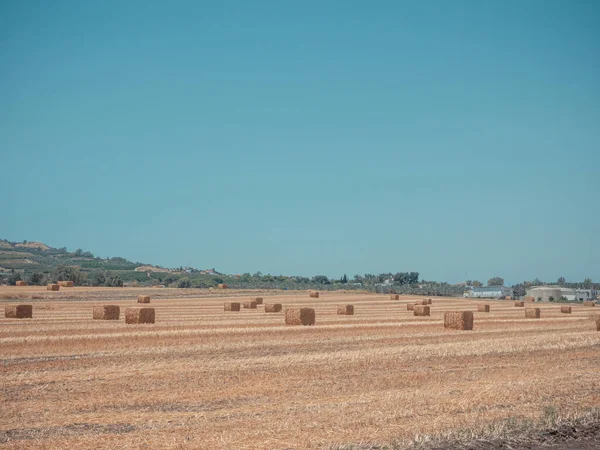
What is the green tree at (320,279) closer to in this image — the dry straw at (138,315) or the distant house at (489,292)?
the distant house at (489,292)

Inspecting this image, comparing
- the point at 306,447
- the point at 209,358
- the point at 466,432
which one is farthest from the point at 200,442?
the point at 209,358

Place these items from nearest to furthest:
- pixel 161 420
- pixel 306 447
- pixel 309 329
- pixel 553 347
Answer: pixel 306 447 < pixel 161 420 < pixel 553 347 < pixel 309 329

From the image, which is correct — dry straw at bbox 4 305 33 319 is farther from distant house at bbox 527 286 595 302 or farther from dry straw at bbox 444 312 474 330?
distant house at bbox 527 286 595 302

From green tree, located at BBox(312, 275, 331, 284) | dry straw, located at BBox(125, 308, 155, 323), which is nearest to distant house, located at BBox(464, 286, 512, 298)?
green tree, located at BBox(312, 275, 331, 284)

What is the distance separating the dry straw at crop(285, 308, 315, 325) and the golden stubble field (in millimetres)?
4827

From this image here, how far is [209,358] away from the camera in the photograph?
64.3ft

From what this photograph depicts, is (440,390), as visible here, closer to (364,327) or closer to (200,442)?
(200,442)

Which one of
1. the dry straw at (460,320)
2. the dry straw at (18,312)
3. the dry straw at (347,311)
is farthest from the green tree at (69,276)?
the dry straw at (460,320)

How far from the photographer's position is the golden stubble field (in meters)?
10.8

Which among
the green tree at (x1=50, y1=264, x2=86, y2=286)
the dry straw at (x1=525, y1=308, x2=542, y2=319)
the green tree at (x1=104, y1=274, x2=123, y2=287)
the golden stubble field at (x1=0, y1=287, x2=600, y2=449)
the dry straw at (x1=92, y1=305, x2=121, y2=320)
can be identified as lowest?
the golden stubble field at (x1=0, y1=287, x2=600, y2=449)

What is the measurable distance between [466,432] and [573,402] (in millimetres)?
3810

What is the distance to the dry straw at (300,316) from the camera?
32.1m

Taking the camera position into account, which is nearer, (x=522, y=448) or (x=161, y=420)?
(x=522, y=448)

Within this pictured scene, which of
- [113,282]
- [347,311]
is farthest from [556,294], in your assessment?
[347,311]
